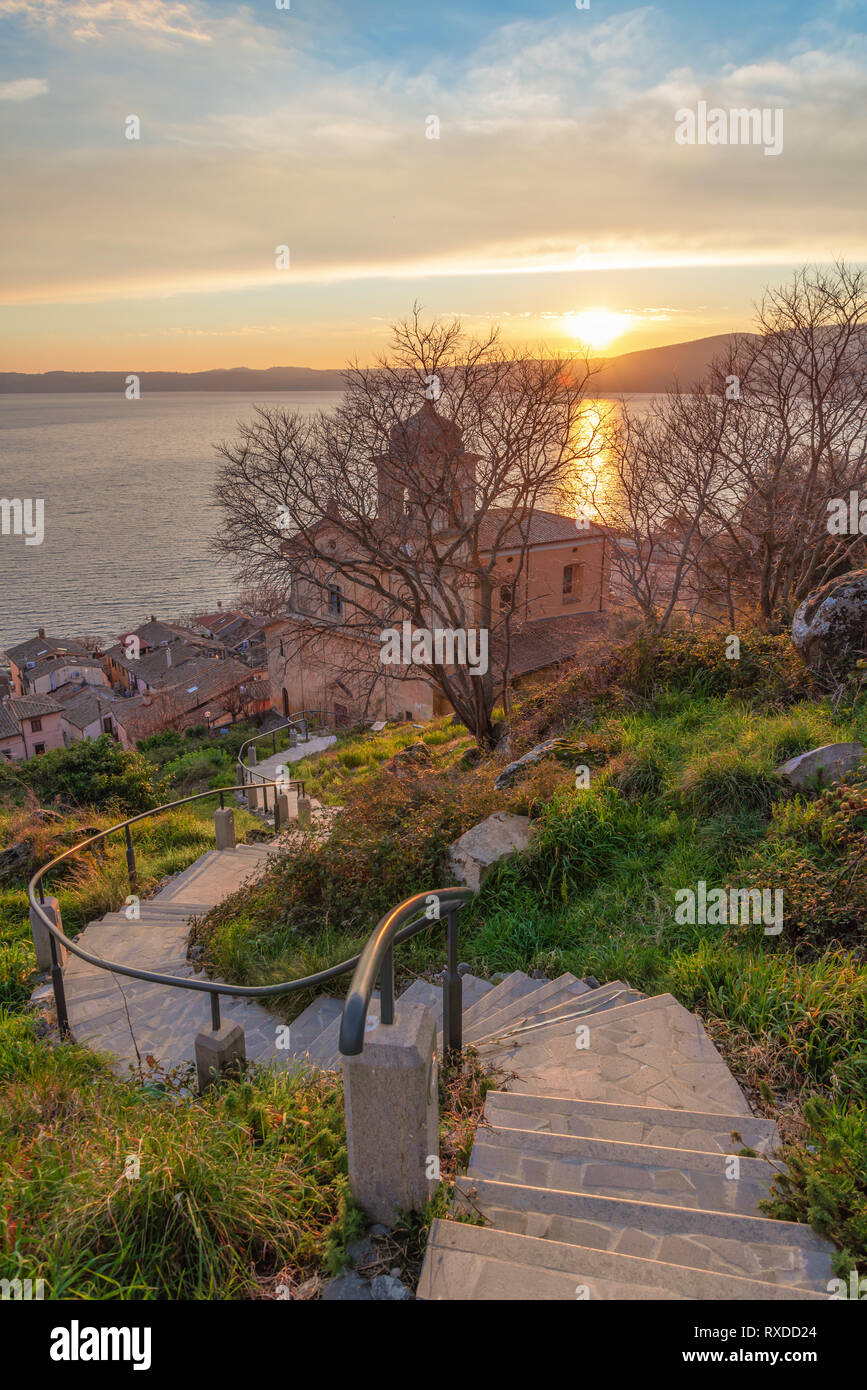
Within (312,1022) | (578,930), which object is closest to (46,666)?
(312,1022)

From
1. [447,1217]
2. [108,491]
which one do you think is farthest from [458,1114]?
[108,491]

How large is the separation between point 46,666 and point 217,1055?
189 ft

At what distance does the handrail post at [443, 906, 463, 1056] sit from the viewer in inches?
154

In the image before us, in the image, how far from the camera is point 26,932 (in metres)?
8.30

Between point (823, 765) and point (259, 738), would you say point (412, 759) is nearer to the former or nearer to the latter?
point (259, 738)

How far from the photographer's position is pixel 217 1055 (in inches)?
162

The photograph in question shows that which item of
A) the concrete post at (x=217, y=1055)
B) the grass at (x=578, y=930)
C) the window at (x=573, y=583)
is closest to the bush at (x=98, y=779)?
the grass at (x=578, y=930)

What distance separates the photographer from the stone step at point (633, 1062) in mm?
3826

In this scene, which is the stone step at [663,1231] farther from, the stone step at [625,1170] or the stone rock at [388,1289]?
the stone rock at [388,1289]

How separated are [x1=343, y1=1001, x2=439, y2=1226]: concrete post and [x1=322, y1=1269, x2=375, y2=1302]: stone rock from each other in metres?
0.25

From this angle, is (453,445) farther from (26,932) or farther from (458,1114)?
(458,1114)

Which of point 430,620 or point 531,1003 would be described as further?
point 430,620

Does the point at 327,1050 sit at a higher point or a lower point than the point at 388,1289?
lower

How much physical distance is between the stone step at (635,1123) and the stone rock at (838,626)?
19.6 ft
